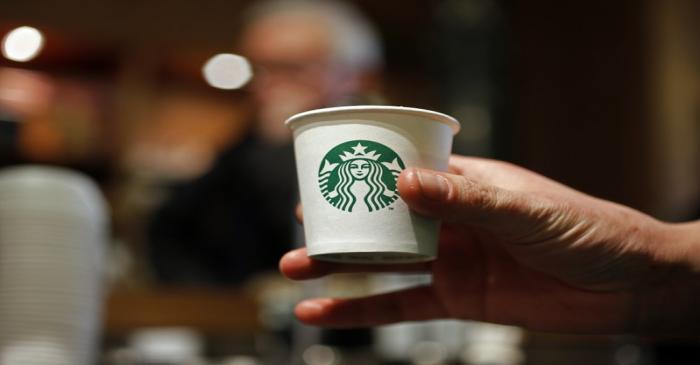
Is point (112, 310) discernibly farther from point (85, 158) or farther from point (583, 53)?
point (583, 53)

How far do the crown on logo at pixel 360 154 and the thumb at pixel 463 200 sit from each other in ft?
0.15

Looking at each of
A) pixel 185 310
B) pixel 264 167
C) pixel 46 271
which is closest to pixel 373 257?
pixel 46 271

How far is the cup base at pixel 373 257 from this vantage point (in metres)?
0.75

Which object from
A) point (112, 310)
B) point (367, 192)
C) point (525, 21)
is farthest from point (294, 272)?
point (525, 21)

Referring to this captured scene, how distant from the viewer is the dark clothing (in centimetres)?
204

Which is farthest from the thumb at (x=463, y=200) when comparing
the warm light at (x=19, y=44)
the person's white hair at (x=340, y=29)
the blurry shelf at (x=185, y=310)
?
the person's white hair at (x=340, y=29)

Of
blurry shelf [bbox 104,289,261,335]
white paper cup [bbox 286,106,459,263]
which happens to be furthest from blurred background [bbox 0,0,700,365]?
white paper cup [bbox 286,106,459,263]

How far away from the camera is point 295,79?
2115mm

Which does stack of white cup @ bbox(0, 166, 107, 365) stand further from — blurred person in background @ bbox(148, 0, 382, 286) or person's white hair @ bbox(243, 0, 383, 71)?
person's white hair @ bbox(243, 0, 383, 71)

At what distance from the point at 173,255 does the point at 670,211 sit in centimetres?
202

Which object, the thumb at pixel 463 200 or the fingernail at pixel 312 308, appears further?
the fingernail at pixel 312 308

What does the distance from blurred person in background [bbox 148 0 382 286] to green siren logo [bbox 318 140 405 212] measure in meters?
1.27

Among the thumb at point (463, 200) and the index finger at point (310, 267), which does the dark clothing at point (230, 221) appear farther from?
the thumb at point (463, 200)

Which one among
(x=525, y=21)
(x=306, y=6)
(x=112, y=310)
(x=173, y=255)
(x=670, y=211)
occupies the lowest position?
A: (x=112, y=310)
